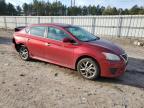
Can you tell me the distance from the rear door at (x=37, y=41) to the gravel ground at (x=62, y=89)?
523 mm

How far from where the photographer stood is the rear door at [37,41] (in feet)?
23.2

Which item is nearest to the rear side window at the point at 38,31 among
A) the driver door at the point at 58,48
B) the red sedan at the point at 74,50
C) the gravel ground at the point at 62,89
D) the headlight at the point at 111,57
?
the red sedan at the point at 74,50

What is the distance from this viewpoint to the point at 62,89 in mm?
5160

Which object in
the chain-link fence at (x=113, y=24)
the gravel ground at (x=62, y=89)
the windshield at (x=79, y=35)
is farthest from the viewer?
the chain-link fence at (x=113, y=24)

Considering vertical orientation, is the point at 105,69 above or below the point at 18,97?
above

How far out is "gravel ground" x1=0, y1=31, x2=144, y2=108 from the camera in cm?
440

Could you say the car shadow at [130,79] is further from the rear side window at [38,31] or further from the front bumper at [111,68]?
the rear side window at [38,31]

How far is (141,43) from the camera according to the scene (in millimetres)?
13758

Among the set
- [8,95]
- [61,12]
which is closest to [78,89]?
[8,95]

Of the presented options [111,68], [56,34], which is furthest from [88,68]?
[56,34]

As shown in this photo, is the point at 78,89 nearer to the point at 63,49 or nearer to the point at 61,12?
the point at 63,49

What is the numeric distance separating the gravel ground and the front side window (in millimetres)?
1118

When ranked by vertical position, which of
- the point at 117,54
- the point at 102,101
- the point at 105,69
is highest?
the point at 117,54

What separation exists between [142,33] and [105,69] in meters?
10.9
